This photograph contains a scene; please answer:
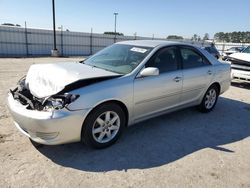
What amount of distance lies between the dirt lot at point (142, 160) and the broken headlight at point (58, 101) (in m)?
0.77

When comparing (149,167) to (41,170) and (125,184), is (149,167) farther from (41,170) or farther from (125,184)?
(41,170)

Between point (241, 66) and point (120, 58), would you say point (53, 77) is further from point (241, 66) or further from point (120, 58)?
point (241, 66)

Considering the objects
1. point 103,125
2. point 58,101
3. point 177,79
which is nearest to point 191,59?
point 177,79

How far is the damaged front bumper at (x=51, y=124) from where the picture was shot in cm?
298

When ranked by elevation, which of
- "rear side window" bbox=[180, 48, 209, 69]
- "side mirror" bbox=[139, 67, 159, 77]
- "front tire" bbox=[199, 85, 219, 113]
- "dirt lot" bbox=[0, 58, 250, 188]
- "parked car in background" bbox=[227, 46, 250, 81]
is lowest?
"dirt lot" bbox=[0, 58, 250, 188]

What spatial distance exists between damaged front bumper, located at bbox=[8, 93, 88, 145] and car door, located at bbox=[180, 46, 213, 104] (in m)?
2.38

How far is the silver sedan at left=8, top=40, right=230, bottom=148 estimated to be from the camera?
3094 millimetres

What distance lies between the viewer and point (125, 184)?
2818 millimetres

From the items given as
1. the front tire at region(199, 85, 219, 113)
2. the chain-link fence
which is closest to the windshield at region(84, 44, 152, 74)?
the front tire at region(199, 85, 219, 113)

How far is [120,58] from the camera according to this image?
434 centimetres

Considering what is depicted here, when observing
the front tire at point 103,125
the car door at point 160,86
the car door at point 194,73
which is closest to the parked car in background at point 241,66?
the car door at point 194,73

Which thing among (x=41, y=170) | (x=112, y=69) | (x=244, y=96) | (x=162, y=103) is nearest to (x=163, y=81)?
(x=162, y=103)

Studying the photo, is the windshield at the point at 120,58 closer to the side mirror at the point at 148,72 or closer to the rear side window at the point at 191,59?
the side mirror at the point at 148,72

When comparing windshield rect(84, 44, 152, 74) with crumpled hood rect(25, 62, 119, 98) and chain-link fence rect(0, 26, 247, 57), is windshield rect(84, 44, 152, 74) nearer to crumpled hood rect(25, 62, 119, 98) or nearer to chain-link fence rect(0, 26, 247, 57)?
crumpled hood rect(25, 62, 119, 98)
